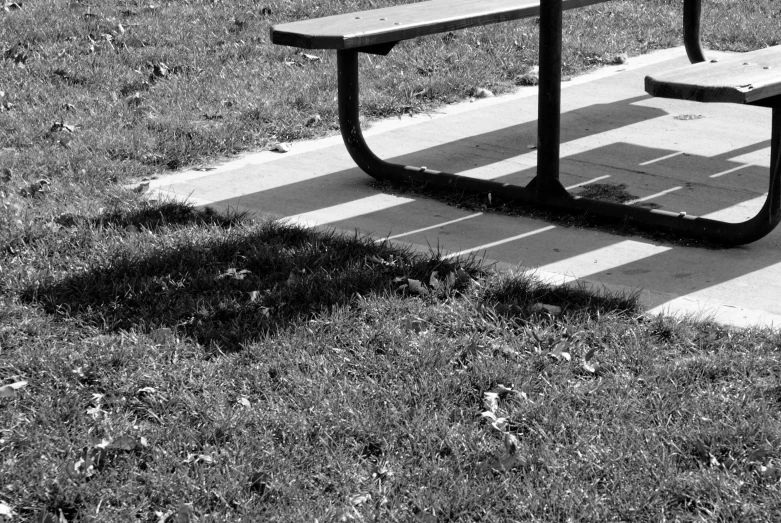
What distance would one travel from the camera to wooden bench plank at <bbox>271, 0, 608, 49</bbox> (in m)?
4.52

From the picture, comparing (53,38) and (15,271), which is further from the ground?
(53,38)

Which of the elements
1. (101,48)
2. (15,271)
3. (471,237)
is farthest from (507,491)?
(101,48)

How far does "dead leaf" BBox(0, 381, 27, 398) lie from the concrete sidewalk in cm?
183

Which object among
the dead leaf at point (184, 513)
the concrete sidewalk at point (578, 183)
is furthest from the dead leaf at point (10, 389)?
the concrete sidewalk at point (578, 183)

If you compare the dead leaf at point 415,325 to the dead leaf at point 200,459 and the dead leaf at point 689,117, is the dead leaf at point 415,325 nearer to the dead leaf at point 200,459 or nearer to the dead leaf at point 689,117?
the dead leaf at point 200,459

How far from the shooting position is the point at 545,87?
15.2ft

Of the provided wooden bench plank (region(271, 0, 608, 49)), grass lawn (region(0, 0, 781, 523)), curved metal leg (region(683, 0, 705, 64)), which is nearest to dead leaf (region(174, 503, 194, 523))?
grass lawn (region(0, 0, 781, 523))

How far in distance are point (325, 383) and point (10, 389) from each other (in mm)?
985

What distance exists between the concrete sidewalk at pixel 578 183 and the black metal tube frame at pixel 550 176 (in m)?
0.10

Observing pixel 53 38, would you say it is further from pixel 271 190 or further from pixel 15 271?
pixel 15 271

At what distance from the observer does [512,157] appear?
5.79m

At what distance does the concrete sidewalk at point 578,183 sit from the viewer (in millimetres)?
4059

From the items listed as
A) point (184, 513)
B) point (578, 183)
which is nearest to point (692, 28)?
point (578, 183)

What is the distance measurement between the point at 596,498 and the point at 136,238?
254cm
